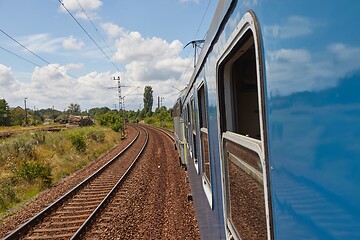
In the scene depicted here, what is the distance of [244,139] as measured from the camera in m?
1.89

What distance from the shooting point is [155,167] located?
16.1 metres

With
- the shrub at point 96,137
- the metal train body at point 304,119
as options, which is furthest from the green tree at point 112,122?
the metal train body at point 304,119

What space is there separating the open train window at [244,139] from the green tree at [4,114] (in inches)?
3545

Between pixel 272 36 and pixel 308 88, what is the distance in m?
0.37

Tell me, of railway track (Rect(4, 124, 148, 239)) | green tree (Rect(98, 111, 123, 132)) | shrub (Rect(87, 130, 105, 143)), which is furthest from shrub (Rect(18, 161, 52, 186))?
green tree (Rect(98, 111, 123, 132))

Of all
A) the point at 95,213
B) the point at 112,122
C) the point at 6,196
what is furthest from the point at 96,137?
the point at 95,213

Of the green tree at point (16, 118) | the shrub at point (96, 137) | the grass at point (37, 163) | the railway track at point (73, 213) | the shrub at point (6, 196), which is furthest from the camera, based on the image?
the green tree at point (16, 118)

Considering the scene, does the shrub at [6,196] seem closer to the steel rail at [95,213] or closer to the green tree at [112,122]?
the steel rail at [95,213]

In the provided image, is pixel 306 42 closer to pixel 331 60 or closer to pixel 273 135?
pixel 331 60

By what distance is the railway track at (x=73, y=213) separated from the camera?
774cm

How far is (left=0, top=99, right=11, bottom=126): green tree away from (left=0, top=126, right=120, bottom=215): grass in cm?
5862

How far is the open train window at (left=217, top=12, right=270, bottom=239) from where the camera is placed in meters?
1.60

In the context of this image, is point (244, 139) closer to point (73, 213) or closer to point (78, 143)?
point (73, 213)

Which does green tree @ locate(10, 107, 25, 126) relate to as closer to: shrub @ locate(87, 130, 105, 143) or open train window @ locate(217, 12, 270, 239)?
shrub @ locate(87, 130, 105, 143)
